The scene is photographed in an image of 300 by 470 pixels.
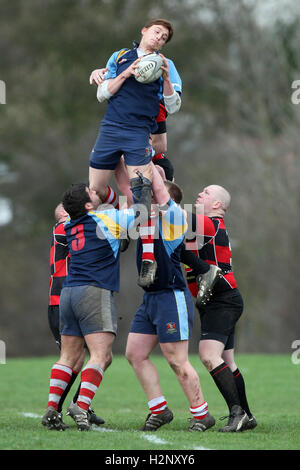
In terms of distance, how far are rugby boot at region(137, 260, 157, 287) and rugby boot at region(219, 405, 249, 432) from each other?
137 cm

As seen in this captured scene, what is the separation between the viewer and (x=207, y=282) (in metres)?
7.31

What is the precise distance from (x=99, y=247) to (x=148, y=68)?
1.57m

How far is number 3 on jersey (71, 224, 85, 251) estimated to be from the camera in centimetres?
704

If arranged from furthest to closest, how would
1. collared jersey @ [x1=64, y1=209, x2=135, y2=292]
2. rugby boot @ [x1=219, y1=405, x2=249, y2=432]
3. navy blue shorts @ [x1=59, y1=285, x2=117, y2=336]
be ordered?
rugby boot @ [x1=219, y1=405, x2=249, y2=432] → collared jersey @ [x1=64, y1=209, x2=135, y2=292] → navy blue shorts @ [x1=59, y1=285, x2=117, y2=336]

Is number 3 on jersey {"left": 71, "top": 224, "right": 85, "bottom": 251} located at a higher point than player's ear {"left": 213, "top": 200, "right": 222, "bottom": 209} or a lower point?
lower

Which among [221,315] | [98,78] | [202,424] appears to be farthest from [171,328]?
[98,78]

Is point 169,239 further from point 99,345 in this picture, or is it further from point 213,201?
point 99,345

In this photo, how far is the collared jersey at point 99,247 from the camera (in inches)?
276

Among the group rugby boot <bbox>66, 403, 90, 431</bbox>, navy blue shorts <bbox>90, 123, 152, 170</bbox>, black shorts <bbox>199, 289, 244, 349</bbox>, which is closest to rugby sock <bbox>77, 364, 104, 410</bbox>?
rugby boot <bbox>66, 403, 90, 431</bbox>

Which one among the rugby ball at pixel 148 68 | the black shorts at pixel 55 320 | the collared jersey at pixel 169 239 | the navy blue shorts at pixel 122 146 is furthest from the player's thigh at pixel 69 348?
the rugby ball at pixel 148 68

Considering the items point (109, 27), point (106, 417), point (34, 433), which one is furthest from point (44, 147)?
point (34, 433)

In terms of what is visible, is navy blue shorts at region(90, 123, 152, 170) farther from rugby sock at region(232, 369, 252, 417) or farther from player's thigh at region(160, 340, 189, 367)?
rugby sock at region(232, 369, 252, 417)

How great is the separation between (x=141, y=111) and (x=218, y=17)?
74.5 ft

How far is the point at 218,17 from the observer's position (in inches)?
1142
